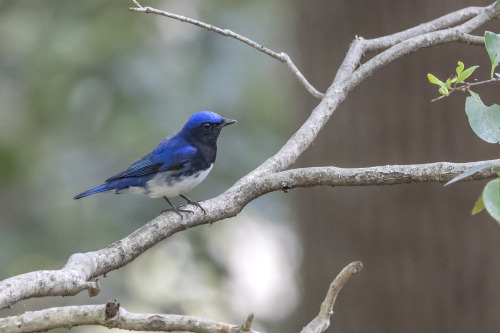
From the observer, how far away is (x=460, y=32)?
3.52 meters

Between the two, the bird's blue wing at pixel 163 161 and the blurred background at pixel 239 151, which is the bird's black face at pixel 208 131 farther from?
the blurred background at pixel 239 151

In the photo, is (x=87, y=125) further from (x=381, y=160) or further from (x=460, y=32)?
(x=460, y=32)

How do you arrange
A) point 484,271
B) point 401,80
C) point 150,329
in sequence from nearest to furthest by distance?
point 150,329, point 484,271, point 401,80

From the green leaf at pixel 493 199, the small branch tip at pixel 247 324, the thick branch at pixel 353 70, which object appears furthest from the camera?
the thick branch at pixel 353 70

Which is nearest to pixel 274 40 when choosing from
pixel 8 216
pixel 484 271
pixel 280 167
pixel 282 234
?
pixel 282 234

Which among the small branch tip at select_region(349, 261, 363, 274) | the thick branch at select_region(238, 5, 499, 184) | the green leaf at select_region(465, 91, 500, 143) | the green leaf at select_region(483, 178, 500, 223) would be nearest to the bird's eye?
the thick branch at select_region(238, 5, 499, 184)

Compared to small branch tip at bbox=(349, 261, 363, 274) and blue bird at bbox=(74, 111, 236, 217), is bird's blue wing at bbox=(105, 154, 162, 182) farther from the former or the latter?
small branch tip at bbox=(349, 261, 363, 274)

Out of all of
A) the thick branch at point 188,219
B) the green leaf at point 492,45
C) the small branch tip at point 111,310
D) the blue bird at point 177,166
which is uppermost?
the blue bird at point 177,166

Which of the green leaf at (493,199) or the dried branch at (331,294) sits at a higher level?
the green leaf at (493,199)

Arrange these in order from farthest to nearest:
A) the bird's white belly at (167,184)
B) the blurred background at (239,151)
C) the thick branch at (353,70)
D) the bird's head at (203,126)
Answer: the blurred background at (239,151)
the bird's head at (203,126)
the bird's white belly at (167,184)
the thick branch at (353,70)

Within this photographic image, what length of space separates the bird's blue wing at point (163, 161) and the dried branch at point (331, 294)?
198 cm

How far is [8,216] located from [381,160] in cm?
330

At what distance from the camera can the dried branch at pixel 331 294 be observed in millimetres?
1938

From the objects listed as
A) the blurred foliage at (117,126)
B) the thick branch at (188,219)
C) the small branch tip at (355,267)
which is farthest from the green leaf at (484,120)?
the blurred foliage at (117,126)
